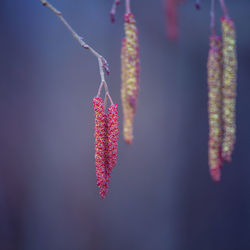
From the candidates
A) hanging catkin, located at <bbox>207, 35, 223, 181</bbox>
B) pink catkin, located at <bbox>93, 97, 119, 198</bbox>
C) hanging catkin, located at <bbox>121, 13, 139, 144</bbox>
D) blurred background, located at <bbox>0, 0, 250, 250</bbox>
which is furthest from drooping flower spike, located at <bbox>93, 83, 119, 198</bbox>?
blurred background, located at <bbox>0, 0, 250, 250</bbox>

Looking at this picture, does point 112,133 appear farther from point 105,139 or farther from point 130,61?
point 130,61

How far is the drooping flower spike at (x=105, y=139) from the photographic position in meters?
0.43

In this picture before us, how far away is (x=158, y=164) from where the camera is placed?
4.17 ft

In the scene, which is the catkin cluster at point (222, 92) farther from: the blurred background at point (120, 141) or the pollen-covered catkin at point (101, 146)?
the blurred background at point (120, 141)

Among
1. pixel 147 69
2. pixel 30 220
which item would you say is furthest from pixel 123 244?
pixel 147 69

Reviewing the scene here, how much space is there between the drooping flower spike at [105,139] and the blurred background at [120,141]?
2.17 ft

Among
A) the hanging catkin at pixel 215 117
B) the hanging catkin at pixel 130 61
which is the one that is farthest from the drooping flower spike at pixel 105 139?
the hanging catkin at pixel 215 117

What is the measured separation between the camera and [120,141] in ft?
3.87

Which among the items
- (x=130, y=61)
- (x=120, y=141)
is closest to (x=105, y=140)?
(x=130, y=61)

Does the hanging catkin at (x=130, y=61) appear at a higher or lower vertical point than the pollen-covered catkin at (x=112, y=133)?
higher

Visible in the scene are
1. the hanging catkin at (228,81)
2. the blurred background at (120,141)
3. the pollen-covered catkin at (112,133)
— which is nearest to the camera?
the pollen-covered catkin at (112,133)

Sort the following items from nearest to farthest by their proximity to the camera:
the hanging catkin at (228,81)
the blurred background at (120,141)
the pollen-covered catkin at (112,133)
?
the pollen-covered catkin at (112,133), the hanging catkin at (228,81), the blurred background at (120,141)

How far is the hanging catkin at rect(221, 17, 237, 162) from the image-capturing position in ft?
1.82

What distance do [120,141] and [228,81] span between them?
2.16ft
